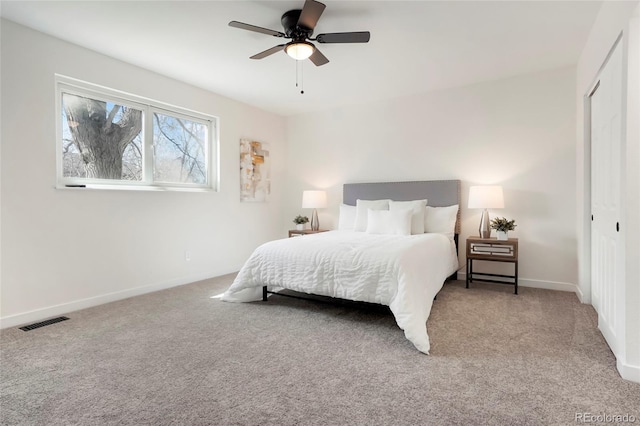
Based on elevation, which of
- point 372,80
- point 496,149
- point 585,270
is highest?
point 372,80

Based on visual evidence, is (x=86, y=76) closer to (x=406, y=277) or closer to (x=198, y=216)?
(x=198, y=216)

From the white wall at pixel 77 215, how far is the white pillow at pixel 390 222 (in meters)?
2.12

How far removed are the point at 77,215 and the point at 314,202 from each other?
9.64 feet

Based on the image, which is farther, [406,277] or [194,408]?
[406,277]

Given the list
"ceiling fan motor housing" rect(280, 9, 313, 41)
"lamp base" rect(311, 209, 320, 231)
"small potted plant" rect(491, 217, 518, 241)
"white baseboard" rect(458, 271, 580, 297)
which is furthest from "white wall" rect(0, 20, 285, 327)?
"white baseboard" rect(458, 271, 580, 297)

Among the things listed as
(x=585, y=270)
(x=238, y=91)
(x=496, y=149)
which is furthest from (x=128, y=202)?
(x=585, y=270)

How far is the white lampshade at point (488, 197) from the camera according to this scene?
370cm

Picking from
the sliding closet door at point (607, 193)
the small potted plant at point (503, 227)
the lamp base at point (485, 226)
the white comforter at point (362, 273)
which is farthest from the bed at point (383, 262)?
the sliding closet door at point (607, 193)

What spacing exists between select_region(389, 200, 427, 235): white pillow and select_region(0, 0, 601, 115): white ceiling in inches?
59.5

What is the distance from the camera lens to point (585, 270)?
126 inches

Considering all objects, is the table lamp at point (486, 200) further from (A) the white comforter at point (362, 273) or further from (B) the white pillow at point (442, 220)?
(A) the white comforter at point (362, 273)

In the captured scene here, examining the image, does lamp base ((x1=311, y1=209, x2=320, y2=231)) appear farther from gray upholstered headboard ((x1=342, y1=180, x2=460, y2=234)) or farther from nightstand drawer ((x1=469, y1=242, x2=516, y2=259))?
nightstand drawer ((x1=469, y1=242, x2=516, y2=259))

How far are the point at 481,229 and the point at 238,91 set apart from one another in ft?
11.7

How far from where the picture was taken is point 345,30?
286 cm
